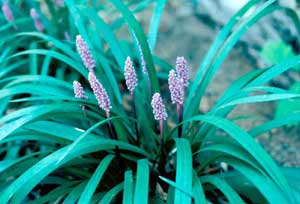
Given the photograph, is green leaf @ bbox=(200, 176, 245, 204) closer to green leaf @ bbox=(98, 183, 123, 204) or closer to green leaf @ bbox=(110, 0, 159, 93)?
green leaf @ bbox=(98, 183, 123, 204)

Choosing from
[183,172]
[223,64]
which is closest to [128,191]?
[183,172]

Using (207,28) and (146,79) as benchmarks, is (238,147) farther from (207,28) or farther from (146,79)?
(207,28)

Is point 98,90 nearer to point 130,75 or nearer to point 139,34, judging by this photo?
point 130,75

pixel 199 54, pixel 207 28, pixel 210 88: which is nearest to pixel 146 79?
pixel 210 88

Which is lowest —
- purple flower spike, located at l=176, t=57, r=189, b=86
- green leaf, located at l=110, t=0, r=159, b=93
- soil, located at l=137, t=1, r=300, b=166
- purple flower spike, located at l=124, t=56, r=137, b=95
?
purple flower spike, located at l=124, t=56, r=137, b=95

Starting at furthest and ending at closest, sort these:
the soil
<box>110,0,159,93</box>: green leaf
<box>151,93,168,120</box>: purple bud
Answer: the soil < <box>110,0,159,93</box>: green leaf < <box>151,93,168,120</box>: purple bud

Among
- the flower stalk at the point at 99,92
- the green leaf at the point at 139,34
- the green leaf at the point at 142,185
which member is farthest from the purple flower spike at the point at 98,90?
the green leaf at the point at 139,34

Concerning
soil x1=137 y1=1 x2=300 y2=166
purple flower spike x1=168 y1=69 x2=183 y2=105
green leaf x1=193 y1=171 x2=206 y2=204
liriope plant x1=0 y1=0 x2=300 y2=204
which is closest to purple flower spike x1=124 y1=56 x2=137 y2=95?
liriope plant x1=0 y1=0 x2=300 y2=204
